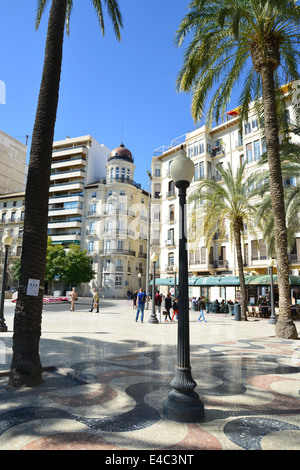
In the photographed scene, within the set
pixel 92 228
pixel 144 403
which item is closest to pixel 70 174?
pixel 92 228

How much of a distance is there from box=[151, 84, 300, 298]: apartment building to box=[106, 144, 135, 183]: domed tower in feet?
32.2

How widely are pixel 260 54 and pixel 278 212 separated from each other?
19.5 ft

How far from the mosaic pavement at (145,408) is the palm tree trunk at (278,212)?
4089 millimetres

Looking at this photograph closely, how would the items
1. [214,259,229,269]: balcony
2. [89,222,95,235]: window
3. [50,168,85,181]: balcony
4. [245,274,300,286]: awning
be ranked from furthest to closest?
[50,168,85,181]: balcony < [89,222,95,235]: window < [214,259,229,269]: balcony < [245,274,300,286]: awning

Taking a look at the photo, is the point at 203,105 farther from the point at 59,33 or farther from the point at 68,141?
the point at 68,141

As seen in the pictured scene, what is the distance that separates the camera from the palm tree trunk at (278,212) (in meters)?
10.9

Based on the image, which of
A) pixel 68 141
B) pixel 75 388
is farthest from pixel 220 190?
pixel 68 141

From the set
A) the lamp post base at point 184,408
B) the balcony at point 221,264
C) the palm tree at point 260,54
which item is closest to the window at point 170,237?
the balcony at point 221,264

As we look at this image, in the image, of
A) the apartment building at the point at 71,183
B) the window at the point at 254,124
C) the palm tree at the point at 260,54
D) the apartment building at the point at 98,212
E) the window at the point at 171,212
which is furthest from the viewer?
the apartment building at the point at 71,183

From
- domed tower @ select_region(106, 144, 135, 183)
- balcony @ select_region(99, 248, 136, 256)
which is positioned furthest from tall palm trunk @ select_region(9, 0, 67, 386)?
domed tower @ select_region(106, 144, 135, 183)

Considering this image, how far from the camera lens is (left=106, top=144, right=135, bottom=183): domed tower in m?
55.2

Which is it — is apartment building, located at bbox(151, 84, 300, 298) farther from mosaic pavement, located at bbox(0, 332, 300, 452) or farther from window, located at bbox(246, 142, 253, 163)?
mosaic pavement, located at bbox(0, 332, 300, 452)

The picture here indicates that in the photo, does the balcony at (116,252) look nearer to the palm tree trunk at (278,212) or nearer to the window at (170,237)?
the window at (170,237)

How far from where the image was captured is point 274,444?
322cm
